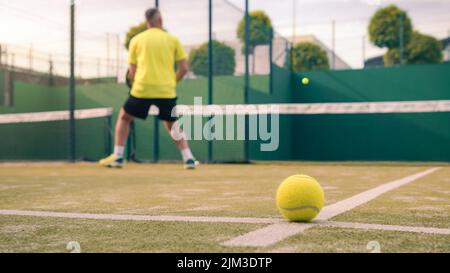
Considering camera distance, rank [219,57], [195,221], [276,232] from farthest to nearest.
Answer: [219,57]
[195,221]
[276,232]

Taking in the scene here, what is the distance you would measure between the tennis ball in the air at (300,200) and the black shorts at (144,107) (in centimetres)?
474

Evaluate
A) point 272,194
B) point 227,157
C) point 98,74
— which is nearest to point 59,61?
point 98,74

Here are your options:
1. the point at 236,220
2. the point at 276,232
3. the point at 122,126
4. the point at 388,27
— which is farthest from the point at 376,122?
the point at 388,27

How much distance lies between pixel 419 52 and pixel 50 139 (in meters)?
18.3

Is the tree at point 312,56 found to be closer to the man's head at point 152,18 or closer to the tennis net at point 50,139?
the tennis net at point 50,139

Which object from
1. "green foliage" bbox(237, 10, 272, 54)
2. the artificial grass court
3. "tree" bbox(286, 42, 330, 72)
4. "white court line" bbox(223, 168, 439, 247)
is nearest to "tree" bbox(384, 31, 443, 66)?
"tree" bbox(286, 42, 330, 72)

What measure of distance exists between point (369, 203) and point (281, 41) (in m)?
11.8

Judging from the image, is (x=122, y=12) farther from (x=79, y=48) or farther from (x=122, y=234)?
(x=122, y=234)

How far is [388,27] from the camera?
2766cm

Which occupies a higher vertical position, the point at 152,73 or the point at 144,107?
the point at 152,73

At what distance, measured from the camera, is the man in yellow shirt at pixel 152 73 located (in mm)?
7355

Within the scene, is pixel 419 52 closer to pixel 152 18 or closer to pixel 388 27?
pixel 388 27

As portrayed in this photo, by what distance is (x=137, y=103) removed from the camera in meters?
7.37

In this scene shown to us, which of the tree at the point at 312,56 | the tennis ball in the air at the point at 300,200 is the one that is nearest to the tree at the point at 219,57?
the tennis ball in the air at the point at 300,200
